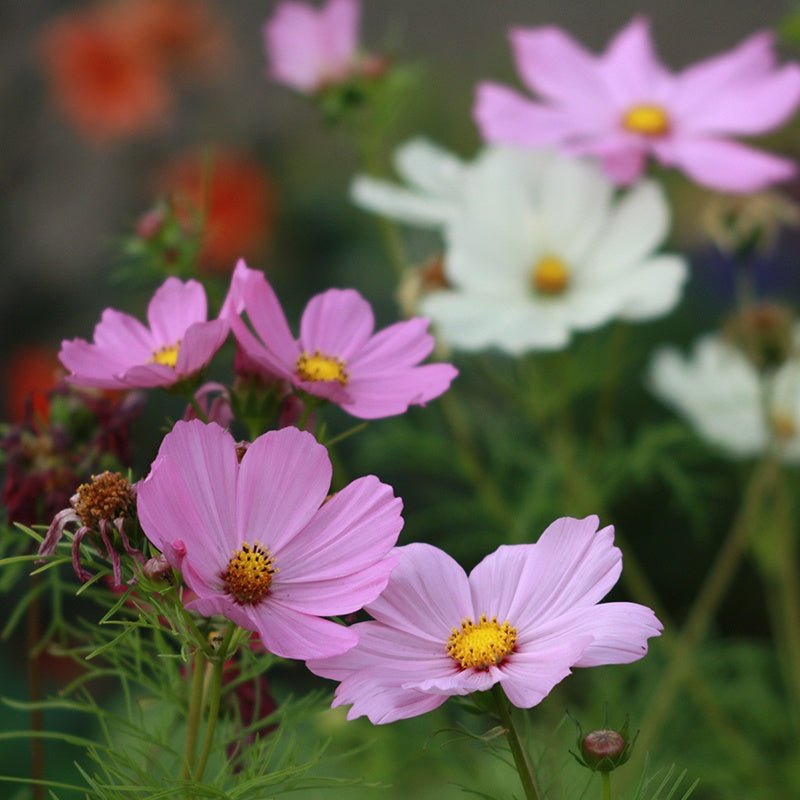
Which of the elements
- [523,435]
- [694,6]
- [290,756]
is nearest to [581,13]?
[694,6]

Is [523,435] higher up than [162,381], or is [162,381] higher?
[162,381]

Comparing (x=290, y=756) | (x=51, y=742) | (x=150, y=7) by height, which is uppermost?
(x=150, y=7)

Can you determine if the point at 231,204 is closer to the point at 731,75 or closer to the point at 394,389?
the point at 731,75

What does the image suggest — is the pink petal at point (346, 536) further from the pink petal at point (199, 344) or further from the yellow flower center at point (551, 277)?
the yellow flower center at point (551, 277)

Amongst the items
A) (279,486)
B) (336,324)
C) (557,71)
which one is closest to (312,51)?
(557,71)

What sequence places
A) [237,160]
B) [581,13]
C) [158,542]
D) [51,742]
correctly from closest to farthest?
1. [158,542]
2. [51,742]
3. [237,160]
4. [581,13]

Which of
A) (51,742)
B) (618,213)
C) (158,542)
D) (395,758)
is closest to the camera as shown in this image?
(158,542)

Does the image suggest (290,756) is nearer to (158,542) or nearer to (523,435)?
(158,542)

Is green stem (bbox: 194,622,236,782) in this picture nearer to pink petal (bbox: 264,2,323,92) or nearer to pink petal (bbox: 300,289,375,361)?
pink petal (bbox: 300,289,375,361)
